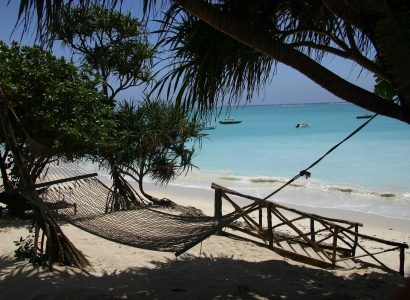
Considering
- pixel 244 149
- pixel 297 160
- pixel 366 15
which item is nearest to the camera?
pixel 366 15

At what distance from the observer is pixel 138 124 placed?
246 inches

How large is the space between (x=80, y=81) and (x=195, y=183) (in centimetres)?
691

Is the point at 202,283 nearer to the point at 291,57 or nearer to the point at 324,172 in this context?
the point at 291,57

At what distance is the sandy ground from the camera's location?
2.76 meters

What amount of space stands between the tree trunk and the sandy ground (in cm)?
95

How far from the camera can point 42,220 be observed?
3.28m

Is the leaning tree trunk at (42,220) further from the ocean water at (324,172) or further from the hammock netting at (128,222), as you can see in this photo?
the ocean water at (324,172)

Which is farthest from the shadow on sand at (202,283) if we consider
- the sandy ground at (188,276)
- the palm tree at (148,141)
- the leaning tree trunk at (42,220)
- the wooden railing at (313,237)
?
the palm tree at (148,141)

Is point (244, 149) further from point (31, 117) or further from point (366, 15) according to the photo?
point (366, 15)

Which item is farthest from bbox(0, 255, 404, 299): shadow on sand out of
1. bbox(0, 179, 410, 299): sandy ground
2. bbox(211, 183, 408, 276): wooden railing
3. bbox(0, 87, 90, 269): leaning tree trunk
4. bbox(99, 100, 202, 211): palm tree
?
bbox(99, 100, 202, 211): palm tree

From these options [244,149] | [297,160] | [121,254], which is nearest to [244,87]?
[121,254]

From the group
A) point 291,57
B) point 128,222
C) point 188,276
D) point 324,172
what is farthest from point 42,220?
point 324,172

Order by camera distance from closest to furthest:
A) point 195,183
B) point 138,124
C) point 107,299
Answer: point 107,299 → point 138,124 → point 195,183

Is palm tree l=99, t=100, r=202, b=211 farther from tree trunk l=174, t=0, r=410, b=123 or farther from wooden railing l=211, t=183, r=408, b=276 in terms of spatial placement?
tree trunk l=174, t=0, r=410, b=123
